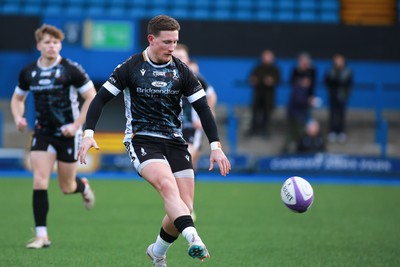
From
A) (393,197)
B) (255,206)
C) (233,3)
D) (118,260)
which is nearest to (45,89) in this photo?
(118,260)

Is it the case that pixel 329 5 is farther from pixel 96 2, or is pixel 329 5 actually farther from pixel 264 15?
pixel 96 2

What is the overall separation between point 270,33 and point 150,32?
1569 centimetres

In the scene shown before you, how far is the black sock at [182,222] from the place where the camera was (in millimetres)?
6453

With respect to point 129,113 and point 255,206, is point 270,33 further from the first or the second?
point 129,113

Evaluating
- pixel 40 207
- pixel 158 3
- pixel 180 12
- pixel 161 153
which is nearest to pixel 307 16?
pixel 180 12

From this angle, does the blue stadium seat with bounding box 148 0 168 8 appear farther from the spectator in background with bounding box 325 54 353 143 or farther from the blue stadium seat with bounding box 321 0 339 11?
the spectator in background with bounding box 325 54 353 143

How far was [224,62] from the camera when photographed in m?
22.4

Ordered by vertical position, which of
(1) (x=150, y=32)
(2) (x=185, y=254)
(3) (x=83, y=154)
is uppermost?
(1) (x=150, y=32)

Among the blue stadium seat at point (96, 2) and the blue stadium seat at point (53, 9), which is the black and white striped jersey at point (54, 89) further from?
the blue stadium seat at point (96, 2)

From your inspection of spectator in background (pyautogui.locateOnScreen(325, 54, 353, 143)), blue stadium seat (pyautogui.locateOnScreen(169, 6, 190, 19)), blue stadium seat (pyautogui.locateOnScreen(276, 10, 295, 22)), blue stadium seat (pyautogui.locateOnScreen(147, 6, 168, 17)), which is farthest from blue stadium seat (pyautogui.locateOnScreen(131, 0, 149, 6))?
spectator in background (pyautogui.locateOnScreen(325, 54, 353, 143))

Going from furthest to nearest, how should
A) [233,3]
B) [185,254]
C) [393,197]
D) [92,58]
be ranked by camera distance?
[233,3]
[92,58]
[393,197]
[185,254]

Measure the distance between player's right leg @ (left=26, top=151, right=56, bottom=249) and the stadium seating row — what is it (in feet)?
50.6

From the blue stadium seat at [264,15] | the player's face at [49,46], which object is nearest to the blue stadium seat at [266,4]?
the blue stadium seat at [264,15]

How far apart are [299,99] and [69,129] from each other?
37.9 feet
